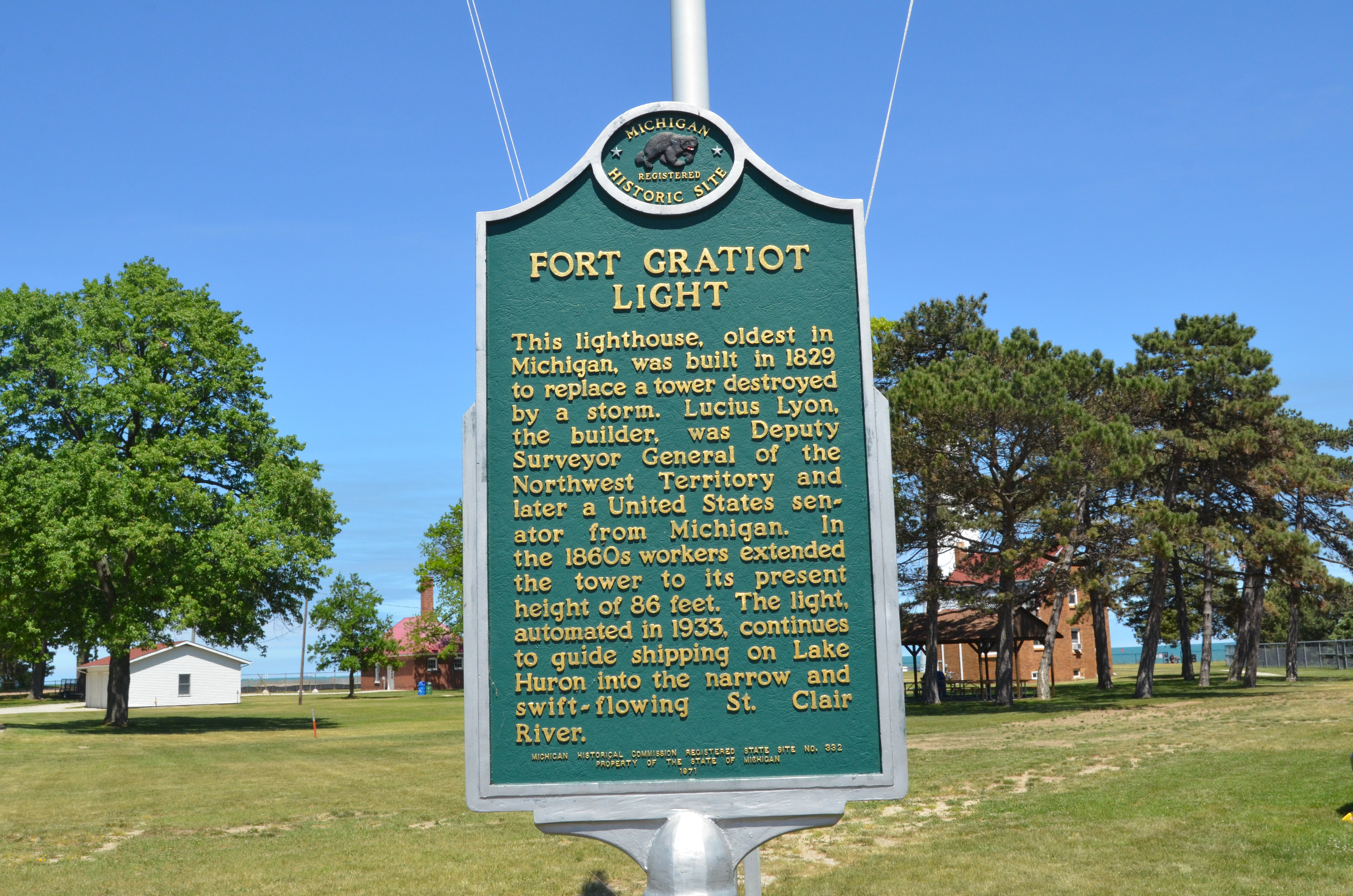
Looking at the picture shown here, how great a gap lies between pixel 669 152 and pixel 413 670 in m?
92.9

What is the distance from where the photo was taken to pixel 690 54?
6.76 metres

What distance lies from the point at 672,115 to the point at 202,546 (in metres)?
29.4

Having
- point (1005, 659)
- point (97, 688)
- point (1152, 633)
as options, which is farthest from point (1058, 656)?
point (97, 688)

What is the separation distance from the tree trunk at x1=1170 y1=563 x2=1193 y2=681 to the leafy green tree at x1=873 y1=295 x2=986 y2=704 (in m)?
9.04

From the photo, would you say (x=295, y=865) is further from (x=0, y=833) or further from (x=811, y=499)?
(x=811, y=499)

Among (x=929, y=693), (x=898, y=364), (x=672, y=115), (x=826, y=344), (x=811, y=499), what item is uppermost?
(x=898, y=364)

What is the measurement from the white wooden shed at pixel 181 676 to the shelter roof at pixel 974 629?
1886 inches

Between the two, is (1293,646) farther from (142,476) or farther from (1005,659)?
(142,476)

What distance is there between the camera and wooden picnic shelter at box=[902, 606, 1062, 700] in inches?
1631

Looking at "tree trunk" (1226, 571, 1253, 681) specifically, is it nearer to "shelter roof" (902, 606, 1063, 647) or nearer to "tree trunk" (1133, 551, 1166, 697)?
"tree trunk" (1133, 551, 1166, 697)

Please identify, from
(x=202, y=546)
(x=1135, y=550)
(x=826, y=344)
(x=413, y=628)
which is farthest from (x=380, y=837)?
(x=413, y=628)

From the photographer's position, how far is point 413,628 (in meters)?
83.6

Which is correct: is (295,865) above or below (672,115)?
below

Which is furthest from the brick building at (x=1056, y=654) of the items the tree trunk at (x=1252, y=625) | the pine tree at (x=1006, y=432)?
the pine tree at (x=1006, y=432)
